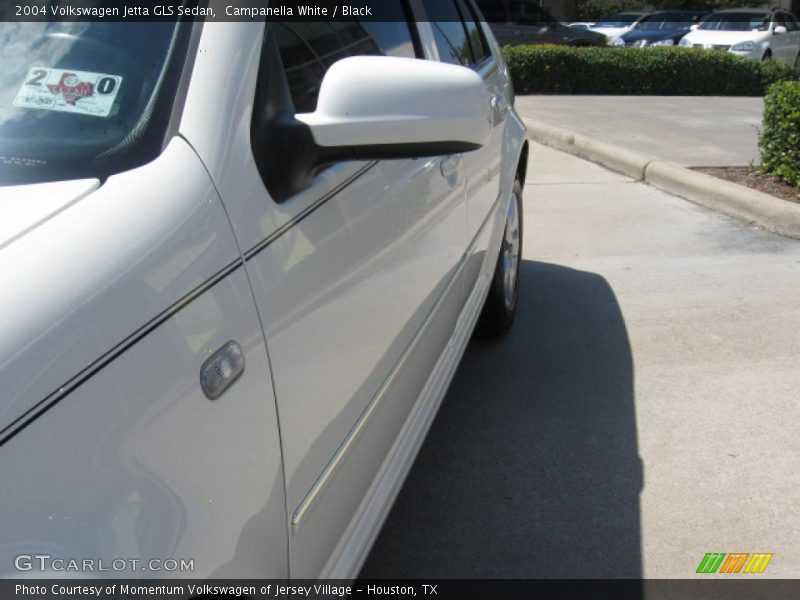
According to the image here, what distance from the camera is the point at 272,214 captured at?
1603 millimetres

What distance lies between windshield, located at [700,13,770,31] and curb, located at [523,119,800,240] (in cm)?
1209

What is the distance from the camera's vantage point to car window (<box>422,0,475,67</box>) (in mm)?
3408

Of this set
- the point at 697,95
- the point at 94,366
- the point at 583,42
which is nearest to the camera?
the point at 94,366

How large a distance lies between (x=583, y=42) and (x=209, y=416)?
20.1 m

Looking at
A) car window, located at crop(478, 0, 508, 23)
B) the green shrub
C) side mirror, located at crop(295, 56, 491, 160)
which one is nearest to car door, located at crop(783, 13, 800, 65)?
car window, located at crop(478, 0, 508, 23)

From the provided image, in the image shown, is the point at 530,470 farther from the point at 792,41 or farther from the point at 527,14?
the point at 792,41

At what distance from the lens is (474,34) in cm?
429

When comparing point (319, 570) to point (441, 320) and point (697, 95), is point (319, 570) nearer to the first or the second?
point (441, 320)

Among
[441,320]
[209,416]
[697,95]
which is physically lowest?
[697,95]

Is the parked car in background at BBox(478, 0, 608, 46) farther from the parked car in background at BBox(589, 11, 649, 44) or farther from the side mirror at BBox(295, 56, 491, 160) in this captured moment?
the side mirror at BBox(295, 56, 491, 160)

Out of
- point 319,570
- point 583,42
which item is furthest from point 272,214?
point 583,42

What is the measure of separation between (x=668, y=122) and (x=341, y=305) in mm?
9883

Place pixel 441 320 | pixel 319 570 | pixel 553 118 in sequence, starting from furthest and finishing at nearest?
pixel 553 118 < pixel 441 320 < pixel 319 570

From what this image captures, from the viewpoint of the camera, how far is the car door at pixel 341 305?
1.60 metres
